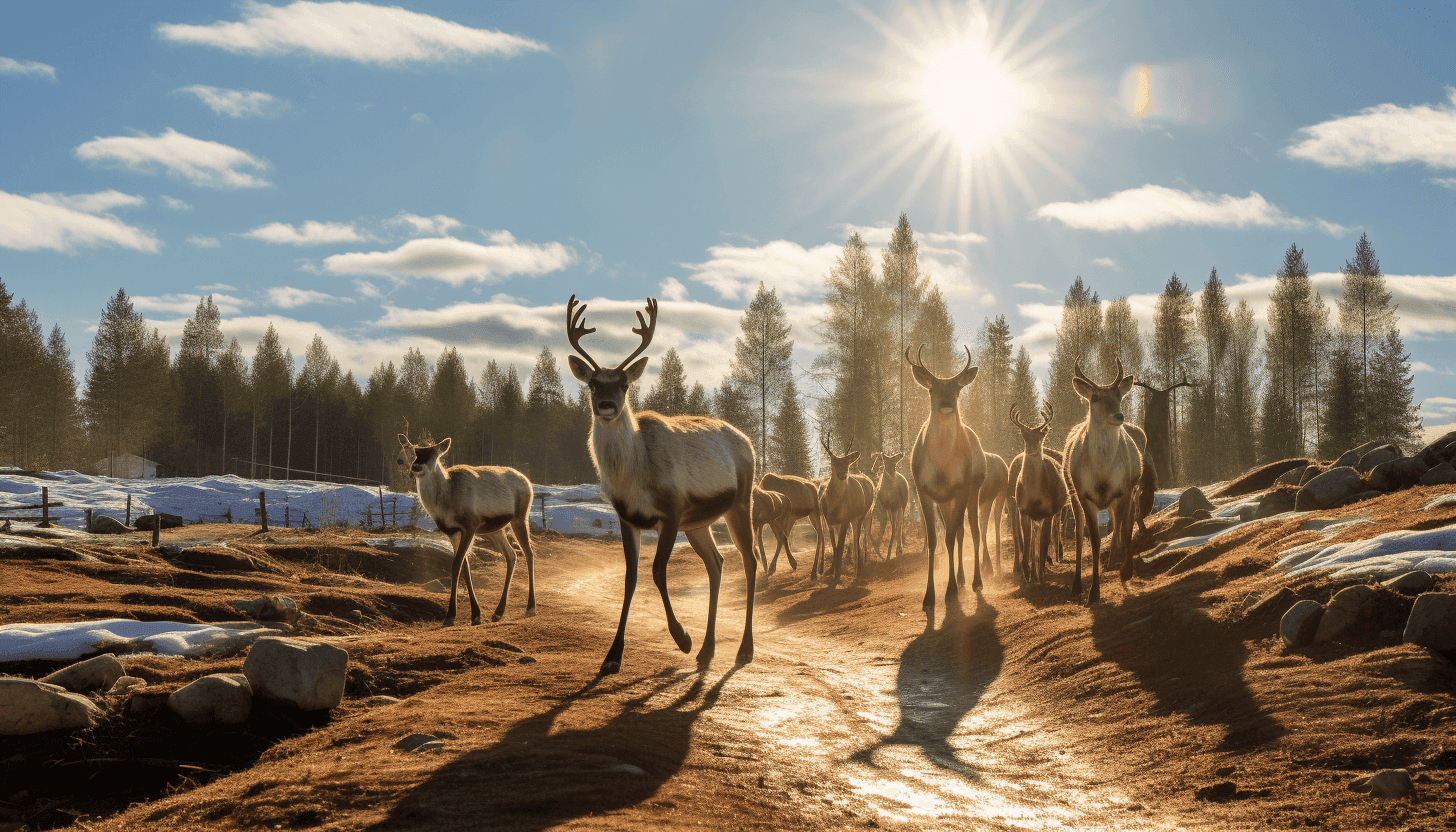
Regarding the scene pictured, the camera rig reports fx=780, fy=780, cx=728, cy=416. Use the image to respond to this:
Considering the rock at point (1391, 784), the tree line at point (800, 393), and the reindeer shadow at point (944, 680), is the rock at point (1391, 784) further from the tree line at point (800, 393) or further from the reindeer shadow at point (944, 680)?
the tree line at point (800, 393)

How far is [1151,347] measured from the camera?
50.3m

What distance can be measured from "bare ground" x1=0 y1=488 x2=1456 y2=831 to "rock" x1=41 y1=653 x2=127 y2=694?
14.0 inches

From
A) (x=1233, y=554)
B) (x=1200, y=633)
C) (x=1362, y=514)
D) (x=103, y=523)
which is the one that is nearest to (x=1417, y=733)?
(x=1200, y=633)

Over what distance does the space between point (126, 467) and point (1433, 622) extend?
7209cm

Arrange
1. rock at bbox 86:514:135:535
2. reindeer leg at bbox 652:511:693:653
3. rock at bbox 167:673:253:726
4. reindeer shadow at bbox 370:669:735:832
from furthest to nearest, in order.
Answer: rock at bbox 86:514:135:535
reindeer leg at bbox 652:511:693:653
rock at bbox 167:673:253:726
reindeer shadow at bbox 370:669:735:832

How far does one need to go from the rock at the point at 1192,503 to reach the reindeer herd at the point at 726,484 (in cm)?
343

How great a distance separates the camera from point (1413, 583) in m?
6.63

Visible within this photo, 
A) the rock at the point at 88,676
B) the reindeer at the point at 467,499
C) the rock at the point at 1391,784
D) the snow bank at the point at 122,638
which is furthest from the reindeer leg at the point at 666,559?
the reindeer at the point at 467,499

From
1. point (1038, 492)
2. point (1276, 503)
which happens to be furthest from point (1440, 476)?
point (1038, 492)

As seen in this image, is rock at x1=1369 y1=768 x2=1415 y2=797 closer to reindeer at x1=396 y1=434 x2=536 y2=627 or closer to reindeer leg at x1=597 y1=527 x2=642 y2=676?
reindeer leg at x1=597 y1=527 x2=642 y2=676

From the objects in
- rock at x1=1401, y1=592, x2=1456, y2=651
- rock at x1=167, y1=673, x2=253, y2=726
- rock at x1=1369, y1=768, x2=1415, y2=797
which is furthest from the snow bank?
rock at x1=1401, y1=592, x2=1456, y2=651

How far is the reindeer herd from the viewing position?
322 inches

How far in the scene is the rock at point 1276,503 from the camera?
14789 millimetres

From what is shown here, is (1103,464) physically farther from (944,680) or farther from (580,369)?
(580,369)
